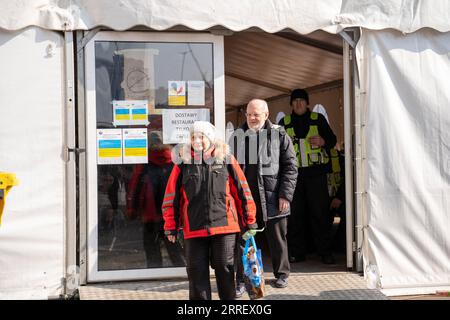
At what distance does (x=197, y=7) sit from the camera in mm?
5359

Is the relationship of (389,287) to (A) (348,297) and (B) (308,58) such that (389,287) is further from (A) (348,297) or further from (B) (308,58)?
(B) (308,58)

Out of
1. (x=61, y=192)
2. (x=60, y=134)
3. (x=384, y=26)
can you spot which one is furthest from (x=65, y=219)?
(x=384, y=26)

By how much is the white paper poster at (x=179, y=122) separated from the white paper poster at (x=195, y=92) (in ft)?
0.28

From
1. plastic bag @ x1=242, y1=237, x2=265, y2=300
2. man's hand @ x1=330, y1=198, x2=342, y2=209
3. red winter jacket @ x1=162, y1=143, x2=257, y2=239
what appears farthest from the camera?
man's hand @ x1=330, y1=198, x2=342, y2=209

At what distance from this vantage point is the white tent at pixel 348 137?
17.2ft

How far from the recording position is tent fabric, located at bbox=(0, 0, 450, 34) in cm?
523

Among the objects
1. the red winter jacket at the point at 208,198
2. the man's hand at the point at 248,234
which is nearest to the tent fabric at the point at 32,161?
the red winter jacket at the point at 208,198

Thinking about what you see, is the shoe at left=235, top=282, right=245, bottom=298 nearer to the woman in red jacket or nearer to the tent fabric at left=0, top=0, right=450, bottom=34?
the woman in red jacket

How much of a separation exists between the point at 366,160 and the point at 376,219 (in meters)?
0.58

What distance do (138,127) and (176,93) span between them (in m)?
0.49

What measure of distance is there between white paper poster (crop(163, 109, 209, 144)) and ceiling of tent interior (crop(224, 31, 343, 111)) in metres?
1.42

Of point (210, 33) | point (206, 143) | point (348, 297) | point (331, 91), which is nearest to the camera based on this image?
point (206, 143)

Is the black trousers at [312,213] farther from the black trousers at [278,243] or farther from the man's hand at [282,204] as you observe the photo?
the man's hand at [282,204]

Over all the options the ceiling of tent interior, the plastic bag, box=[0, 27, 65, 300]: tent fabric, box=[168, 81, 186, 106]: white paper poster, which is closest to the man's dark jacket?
box=[168, 81, 186, 106]: white paper poster
